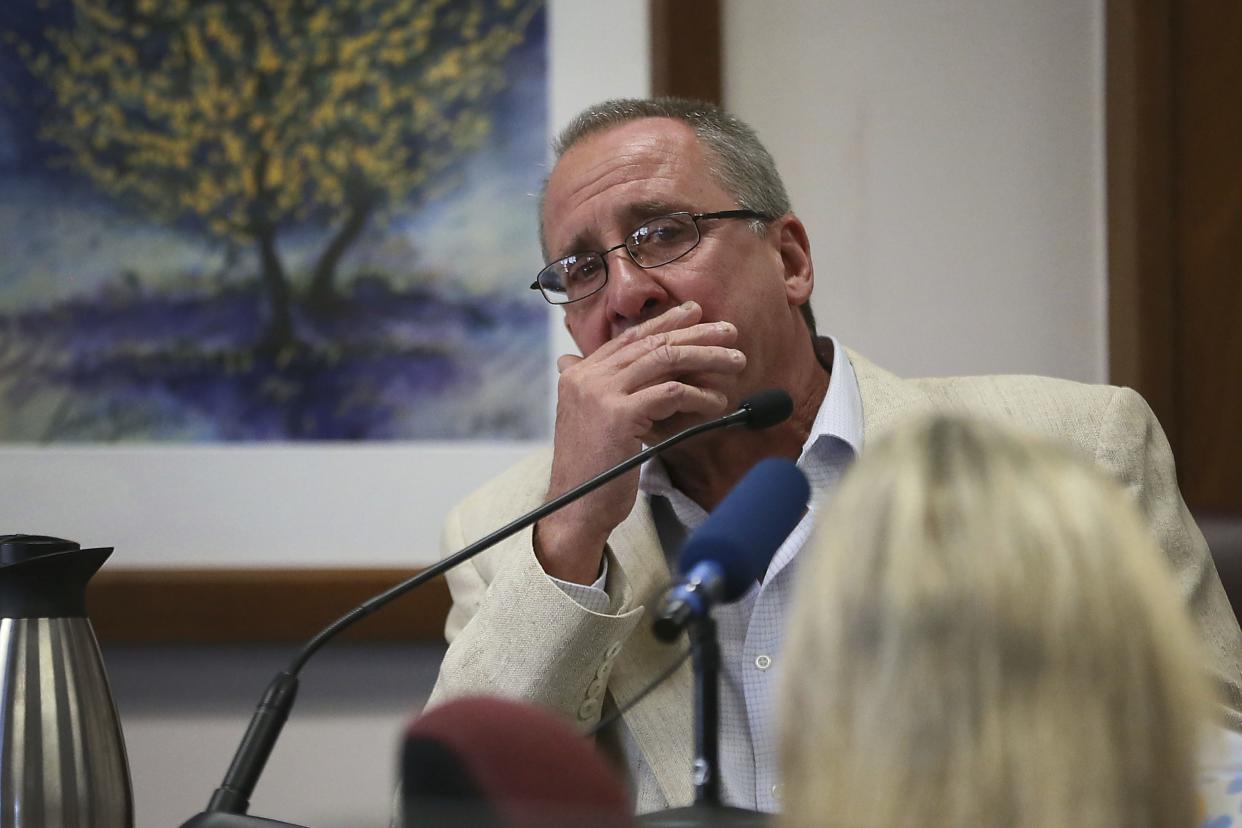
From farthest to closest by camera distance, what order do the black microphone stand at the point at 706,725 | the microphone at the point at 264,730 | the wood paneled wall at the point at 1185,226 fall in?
1. the wood paneled wall at the point at 1185,226
2. the microphone at the point at 264,730
3. the black microphone stand at the point at 706,725

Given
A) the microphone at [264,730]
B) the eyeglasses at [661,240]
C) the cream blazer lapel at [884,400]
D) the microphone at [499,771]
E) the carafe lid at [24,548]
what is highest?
the eyeglasses at [661,240]

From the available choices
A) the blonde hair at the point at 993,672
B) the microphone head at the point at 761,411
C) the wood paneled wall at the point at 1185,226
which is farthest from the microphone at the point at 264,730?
the wood paneled wall at the point at 1185,226

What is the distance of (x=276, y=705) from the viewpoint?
84 cm

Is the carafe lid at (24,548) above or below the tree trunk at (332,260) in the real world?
below

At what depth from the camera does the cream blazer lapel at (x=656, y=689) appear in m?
1.34

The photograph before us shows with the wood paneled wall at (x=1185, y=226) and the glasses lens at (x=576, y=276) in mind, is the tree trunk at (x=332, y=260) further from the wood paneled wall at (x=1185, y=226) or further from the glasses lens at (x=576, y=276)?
the wood paneled wall at (x=1185, y=226)

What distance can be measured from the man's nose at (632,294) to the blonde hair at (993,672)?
3.37ft

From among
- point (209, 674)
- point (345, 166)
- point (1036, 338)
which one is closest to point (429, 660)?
point (209, 674)

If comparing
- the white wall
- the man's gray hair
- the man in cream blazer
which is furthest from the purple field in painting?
the white wall

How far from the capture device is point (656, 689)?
4.59 feet

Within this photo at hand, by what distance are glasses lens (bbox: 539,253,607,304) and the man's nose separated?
43mm

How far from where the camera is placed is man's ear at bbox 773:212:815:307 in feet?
5.34

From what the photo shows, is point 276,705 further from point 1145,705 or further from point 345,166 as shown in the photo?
point 345,166

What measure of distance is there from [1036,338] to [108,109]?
1.51m
